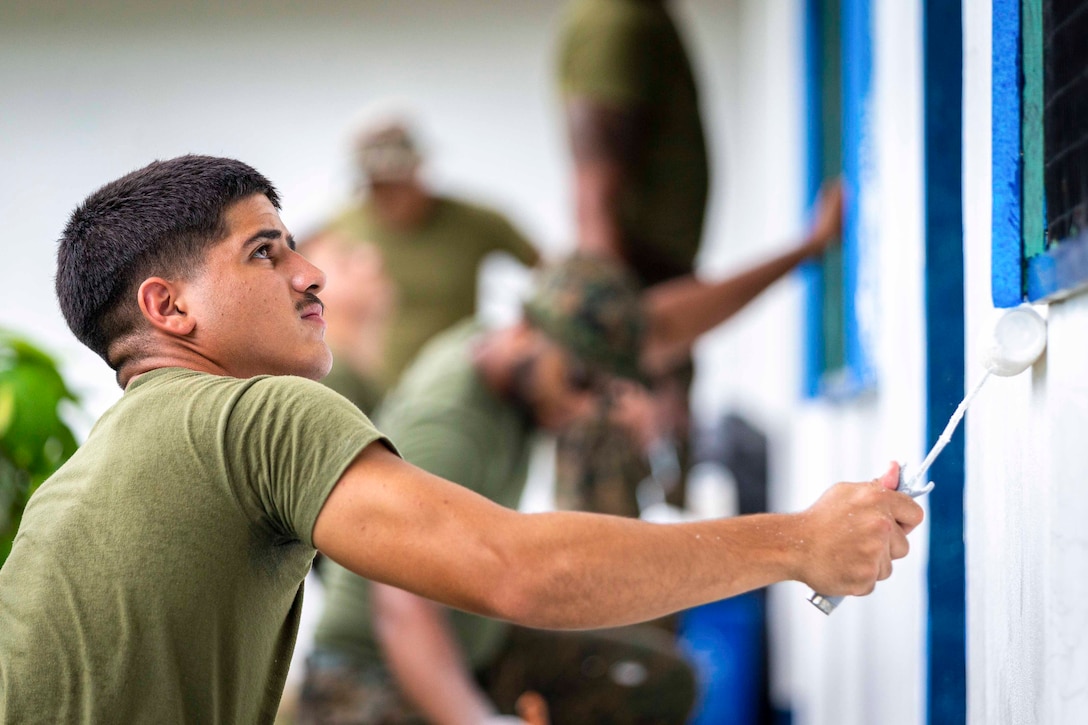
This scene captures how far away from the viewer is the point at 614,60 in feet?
7.84

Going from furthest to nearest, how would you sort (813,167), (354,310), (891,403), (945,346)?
1. (354,310)
2. (813,167)
3. (891,403)
4. (945,346)

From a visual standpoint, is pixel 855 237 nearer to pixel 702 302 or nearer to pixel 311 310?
pixel 702 302

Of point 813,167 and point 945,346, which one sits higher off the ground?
point 813,167

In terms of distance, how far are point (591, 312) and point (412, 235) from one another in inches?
64.7

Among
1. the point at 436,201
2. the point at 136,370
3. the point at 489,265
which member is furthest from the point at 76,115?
the point at 136,370

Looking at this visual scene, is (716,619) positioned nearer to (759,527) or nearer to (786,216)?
(786,216)

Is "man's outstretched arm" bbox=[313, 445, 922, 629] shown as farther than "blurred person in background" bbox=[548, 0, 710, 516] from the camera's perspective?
No

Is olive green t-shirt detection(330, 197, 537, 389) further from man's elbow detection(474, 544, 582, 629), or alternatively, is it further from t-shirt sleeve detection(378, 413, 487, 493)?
man's elbow detection(474, 544, 582, 629)

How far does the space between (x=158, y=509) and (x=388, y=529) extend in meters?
0.18

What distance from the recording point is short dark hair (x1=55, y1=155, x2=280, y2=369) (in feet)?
3.21

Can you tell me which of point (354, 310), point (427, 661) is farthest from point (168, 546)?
point (354, 310)

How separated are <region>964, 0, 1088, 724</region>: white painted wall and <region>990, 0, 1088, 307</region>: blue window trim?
4 cm

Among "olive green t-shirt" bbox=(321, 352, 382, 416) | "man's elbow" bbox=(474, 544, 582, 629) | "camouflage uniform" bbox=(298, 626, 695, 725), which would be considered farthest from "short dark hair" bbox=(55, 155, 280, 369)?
"olive green t-shirt" bbox=(321, 352, 382, 416)

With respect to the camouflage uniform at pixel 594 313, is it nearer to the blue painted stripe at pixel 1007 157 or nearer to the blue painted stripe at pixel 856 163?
the blue painted stripe at pixel 856 163
